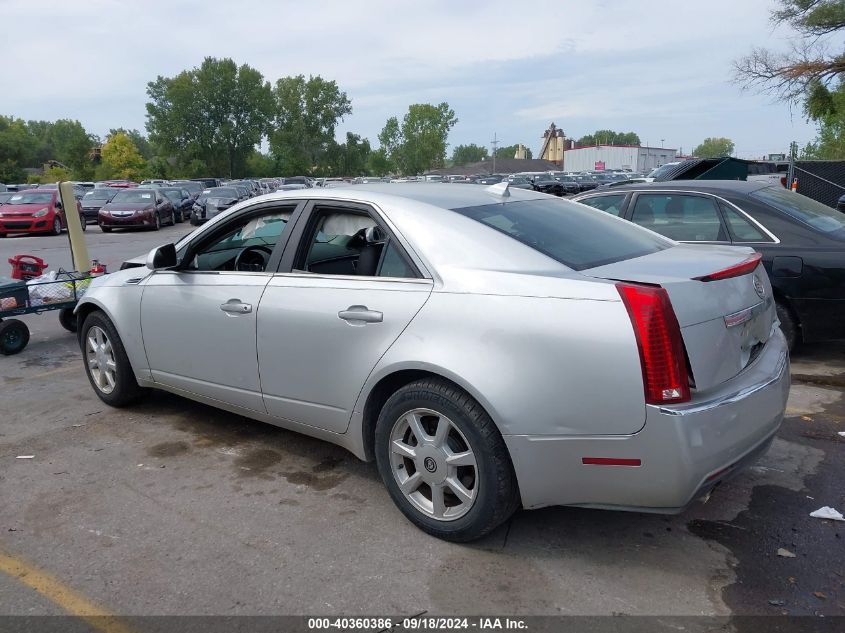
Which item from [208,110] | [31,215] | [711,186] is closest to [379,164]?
[208,110]

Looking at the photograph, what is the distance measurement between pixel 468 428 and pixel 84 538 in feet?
6.33

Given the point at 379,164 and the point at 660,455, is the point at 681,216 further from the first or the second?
the point at 379,164

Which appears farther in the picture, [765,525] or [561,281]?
[765,525]

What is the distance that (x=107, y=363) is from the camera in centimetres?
527

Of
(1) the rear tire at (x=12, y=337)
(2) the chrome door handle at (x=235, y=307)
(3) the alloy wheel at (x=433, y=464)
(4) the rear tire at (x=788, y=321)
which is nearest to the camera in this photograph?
(3) the alloy wheel at (x=433, y=464)

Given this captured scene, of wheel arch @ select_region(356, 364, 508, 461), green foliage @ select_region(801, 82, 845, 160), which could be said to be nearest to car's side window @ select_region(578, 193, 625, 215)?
wheel arch @ select_region(356, 364, 508, 461)

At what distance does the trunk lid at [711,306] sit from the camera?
2.88 metres

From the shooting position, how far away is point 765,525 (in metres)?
3.45

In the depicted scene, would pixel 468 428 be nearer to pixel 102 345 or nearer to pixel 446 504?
pixel 446 504

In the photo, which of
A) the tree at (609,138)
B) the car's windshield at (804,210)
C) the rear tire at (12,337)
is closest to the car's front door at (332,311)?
the car's windshield at (804,210)

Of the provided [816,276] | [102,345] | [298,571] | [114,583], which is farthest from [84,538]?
[816,276]

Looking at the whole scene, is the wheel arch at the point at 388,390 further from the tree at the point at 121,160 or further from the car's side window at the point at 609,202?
the tree at the point at 121,160

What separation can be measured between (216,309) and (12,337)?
415 cm

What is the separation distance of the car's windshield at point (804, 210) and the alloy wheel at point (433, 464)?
4269 millimetres
